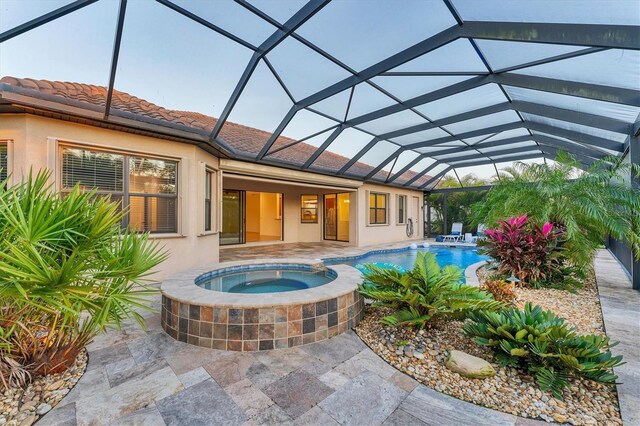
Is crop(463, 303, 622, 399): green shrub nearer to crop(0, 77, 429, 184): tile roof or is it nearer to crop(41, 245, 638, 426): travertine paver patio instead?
crop(41, 245, 638, 426): travertine paver patio

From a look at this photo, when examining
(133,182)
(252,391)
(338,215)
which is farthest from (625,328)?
(338,215)

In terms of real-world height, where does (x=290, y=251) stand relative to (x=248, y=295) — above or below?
below

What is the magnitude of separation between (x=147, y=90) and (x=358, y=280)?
5.87 meters

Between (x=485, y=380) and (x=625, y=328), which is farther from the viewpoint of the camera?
(x=625, y=328)

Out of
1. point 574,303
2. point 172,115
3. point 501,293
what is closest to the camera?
point 501,293

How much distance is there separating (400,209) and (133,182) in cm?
1335

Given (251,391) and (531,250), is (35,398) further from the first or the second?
(531,250)

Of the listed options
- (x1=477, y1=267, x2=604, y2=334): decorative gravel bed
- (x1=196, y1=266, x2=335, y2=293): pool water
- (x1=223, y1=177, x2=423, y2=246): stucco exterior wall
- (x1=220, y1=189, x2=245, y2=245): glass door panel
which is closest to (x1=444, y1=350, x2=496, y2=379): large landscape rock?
(x1=477, y1=267, x2=604, y2=334): decorative gravel bed

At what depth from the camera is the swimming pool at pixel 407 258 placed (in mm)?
9922

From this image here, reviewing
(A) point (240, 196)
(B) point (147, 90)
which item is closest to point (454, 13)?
(B) point (147, 90)

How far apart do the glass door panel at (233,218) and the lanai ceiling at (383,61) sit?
4443 millimetres

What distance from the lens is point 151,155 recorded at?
632 centimetres

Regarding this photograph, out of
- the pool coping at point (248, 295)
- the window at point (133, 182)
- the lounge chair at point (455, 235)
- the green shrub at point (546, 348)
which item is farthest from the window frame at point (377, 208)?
the green shrub at point (546, 348)

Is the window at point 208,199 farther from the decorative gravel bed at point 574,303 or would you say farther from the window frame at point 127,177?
the decorative gravel bed at point 574,303
